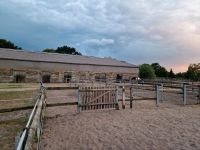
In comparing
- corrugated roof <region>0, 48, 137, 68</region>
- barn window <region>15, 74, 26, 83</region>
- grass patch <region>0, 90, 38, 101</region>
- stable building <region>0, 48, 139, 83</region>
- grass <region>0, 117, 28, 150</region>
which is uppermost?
corrugated roof <region>0, 48, 137, 68</region>

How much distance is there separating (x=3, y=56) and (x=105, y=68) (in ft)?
66.5

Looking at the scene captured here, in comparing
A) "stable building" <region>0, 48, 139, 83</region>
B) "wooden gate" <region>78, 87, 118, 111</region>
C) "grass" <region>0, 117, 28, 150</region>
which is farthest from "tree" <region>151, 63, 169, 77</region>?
"grass" <region>0, 117, 28, 150</region>

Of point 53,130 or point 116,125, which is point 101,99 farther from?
point 53,130

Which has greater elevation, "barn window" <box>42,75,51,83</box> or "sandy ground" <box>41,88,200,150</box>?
"barn window" <box>42,75,51,83</box>

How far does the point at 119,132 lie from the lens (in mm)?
6797

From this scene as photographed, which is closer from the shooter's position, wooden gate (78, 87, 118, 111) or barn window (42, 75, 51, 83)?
wooden gate (78, 87, 118, 111)

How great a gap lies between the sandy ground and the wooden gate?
1.11 m

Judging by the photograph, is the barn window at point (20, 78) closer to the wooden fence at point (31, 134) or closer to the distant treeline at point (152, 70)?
the distant treeline at point (152, 70)

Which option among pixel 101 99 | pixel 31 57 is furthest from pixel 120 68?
pixel 101 99

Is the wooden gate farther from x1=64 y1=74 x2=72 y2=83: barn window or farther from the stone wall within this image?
x1=64 y1=74 x2=72 y2=83: barn window

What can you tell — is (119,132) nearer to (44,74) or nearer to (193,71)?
(44,74)

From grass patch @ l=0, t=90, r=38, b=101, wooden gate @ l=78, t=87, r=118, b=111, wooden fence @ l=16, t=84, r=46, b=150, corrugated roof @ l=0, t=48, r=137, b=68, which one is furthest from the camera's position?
corrugated roof @ l=0, t=48, r=137, b=68

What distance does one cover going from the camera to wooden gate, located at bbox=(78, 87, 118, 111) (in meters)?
10.4

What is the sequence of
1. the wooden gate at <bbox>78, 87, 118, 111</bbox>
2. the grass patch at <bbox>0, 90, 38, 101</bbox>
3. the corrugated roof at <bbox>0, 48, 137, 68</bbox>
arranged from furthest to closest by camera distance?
the corrugated roof at <bbox>0, 48, 137, 68</bbox> → the grass patch at <bbox>0, 90, 38, 101</bbox> → the wooden gate at <bbox>78, 87, 118, 111</bbox>
